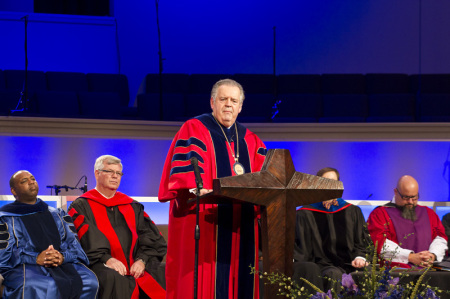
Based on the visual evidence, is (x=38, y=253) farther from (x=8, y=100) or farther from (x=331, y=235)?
(x=8, y=100)

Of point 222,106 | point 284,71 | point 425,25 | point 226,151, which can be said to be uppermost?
point 425,25

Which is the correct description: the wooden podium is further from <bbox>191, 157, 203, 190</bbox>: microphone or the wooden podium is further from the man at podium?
the man at podium

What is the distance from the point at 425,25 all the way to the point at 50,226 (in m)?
7.44

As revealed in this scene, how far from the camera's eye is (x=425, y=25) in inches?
405

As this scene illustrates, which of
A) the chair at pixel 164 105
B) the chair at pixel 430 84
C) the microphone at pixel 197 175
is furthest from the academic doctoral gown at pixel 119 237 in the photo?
the chair at pixel 430 84

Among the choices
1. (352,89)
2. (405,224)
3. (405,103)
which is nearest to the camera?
(405,224)

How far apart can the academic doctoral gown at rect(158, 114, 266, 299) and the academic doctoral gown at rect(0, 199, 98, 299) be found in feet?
3.91

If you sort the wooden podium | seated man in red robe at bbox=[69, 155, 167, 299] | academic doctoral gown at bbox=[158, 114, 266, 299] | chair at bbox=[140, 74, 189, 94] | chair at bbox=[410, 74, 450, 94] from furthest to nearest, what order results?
chair at bbox=[410, 74, 450, 94] → chair at bbox=[140, 74, 189, 94] → seated man in red robe at bbox=[69, 155, 167, 299] → academic doctoral gown at bbox=[158, 114, 266, 299] → the wooden podium

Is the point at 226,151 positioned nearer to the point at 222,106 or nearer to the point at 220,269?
the point at 222,106

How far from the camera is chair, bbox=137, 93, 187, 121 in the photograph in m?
8.02

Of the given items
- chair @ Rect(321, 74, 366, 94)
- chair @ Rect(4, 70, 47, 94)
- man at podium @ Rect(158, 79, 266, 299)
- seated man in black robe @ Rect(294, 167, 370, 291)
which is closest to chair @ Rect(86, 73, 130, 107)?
chair @ Rect(4, 70, 47, 94)

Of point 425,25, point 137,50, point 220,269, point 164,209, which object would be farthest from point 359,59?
point 220,269

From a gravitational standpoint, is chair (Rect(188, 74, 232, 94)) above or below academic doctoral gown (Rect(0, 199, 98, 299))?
above

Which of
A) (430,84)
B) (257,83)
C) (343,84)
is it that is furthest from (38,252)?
(430,84)
